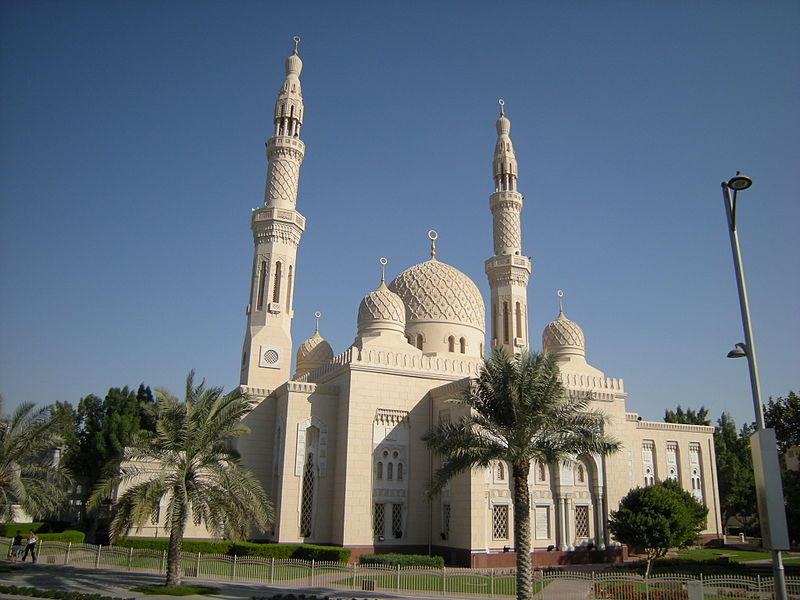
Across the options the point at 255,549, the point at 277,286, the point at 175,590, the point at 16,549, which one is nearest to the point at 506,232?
the point at 277,286

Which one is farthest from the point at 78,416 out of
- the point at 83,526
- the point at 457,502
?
the point at 457,502

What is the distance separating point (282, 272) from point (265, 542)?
11.6m

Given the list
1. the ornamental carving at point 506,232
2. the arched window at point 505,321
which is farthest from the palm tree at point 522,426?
the ornamental carving at point 506,232

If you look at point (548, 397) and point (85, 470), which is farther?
point (85, 470)

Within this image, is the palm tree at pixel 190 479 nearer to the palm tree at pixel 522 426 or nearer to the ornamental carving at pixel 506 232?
the palm tree at pixel 522 426

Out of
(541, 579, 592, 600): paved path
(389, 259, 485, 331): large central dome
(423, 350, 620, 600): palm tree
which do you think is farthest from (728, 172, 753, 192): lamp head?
(389, 259, 485, 331): large central dome

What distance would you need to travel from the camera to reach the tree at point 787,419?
28828mm

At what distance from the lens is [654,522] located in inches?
754

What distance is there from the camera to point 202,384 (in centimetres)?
1736

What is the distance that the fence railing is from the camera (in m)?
15.0

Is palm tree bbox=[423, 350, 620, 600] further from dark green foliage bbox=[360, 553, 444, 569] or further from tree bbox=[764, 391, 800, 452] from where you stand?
tree bbox=[764, 391, 800, 452]

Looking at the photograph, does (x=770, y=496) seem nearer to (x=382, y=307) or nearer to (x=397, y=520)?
(x=397, y=520)

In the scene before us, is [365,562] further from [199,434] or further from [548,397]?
[548,397]

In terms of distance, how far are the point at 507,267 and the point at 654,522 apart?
1637 centimetres
